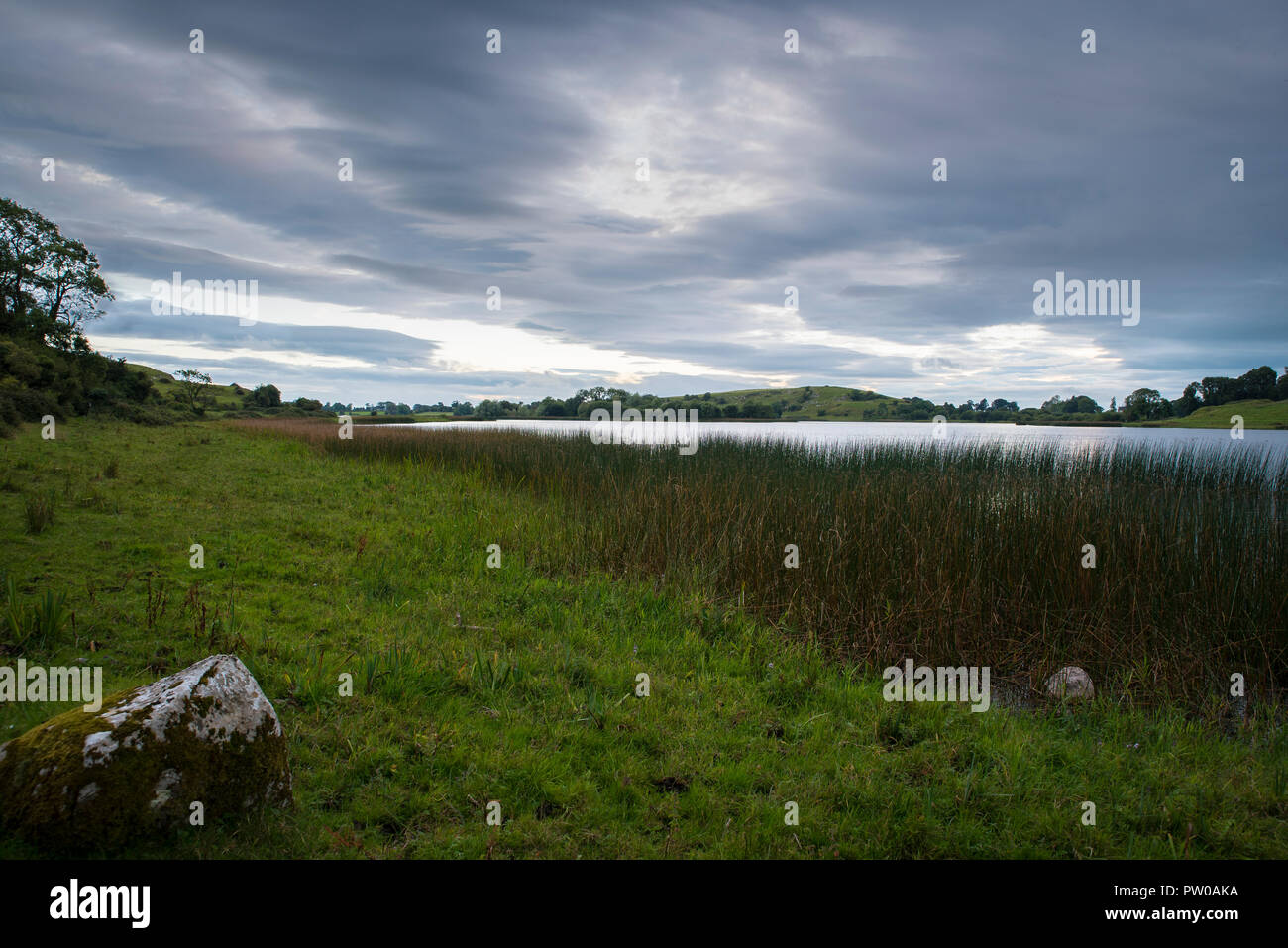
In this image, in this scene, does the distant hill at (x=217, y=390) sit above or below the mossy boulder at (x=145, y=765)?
above

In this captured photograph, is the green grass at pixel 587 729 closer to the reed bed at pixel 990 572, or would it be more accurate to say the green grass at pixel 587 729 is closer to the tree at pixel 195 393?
the reed bed at pixel 990 572

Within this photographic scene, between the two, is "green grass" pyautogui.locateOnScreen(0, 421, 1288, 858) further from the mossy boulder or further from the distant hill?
the distant hill

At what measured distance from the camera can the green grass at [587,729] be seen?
2.91 metres

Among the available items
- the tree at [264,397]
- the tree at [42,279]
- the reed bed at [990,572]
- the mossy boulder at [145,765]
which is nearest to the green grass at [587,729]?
the mossy boulder at [145,765]

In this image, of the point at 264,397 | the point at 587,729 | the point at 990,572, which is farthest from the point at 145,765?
the point at 264,397

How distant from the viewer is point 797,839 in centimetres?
289

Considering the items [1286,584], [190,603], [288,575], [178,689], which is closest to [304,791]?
[178,689]

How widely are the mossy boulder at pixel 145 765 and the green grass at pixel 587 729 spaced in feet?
0.35

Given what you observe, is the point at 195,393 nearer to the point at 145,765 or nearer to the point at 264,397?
the point at 264,397

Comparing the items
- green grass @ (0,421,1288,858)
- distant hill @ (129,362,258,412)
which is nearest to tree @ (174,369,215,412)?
distant hill @ (129,362,258,412)

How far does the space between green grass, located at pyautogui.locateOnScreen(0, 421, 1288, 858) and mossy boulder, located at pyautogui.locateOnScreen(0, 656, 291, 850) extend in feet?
0.35
